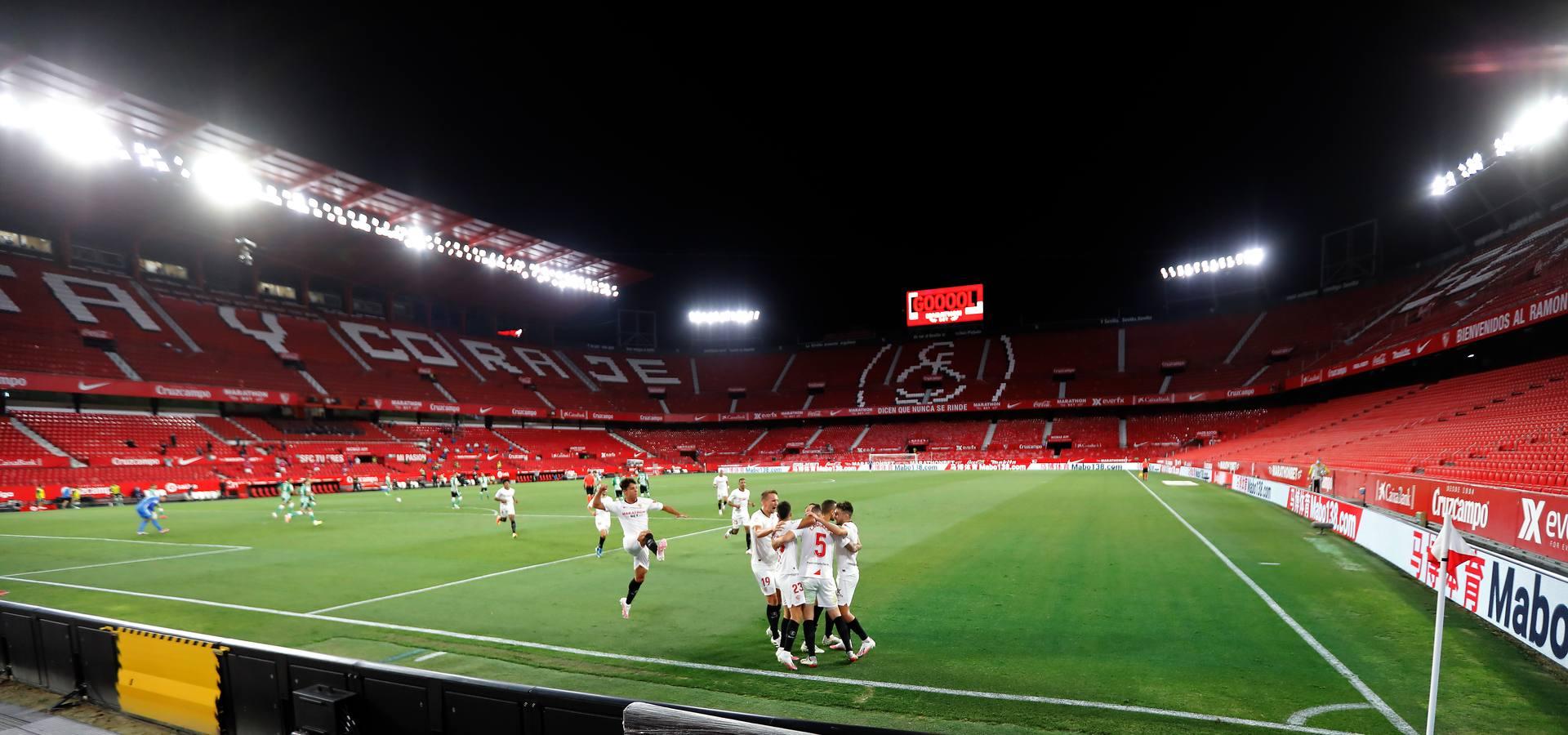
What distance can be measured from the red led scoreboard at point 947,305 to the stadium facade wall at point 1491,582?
5452 cm

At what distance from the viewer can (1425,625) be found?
9.23 metres

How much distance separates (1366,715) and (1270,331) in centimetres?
6588

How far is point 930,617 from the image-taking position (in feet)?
32.7

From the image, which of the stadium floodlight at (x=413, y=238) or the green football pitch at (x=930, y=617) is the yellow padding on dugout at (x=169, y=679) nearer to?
the green football pitch at (x=930, y=617)

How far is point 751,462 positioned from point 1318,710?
61534 mm

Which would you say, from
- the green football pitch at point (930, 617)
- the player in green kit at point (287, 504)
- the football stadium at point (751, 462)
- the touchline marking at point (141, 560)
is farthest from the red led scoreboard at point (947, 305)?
the touchline marking at point (141, 560)

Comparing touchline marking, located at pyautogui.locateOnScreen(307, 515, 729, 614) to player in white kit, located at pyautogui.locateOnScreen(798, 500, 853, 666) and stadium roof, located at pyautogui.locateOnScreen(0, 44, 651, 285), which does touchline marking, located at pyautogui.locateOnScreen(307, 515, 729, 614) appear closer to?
player in white kit, located at pyautogui.locateOnScreen(798, 500, 853, 666)

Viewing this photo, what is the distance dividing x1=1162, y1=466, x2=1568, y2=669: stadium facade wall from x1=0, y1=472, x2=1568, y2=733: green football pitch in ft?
0.91

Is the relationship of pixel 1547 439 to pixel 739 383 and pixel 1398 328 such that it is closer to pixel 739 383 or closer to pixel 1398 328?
pixel 1398 328

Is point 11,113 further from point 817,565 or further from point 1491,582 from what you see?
point 1491,582

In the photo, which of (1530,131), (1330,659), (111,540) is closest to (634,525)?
(1330,659)

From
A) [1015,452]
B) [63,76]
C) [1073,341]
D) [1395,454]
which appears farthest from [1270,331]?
[63,76]

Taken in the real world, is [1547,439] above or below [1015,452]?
above

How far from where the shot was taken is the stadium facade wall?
24.4 feet
